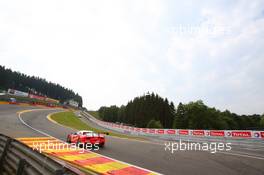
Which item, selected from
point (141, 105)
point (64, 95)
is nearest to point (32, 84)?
point (64, 95)

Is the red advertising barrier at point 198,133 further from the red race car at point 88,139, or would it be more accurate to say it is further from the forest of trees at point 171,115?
the forest of trees at point 171,115

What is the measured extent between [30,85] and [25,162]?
170 m

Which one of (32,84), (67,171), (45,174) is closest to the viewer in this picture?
(67,171)

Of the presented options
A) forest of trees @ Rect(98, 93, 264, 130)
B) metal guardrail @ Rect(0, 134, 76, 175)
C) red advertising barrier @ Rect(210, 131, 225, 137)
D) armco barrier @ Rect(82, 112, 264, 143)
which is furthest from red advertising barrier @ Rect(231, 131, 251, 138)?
forest of trees @ Rect(98, 93, 264, 130)

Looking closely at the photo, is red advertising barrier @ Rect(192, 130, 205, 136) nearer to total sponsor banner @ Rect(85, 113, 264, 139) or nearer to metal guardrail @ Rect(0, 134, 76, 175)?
total sponsor banner @ Rect(85, 113, 264, 139)

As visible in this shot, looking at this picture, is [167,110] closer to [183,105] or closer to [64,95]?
[183,105]

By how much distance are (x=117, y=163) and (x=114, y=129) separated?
44.7 m

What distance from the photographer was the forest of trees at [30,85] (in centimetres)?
13484

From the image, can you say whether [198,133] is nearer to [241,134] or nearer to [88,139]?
[241,134]

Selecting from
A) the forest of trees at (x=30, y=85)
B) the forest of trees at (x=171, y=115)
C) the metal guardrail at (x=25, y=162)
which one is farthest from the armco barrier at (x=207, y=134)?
the forest of trees at (x=30, y=85)

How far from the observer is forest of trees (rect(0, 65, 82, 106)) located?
134837 millimetres

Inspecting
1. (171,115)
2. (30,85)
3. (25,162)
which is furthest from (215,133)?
(30,85)

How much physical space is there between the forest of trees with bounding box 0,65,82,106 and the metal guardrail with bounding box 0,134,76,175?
14225cm

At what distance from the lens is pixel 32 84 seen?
16188cm
